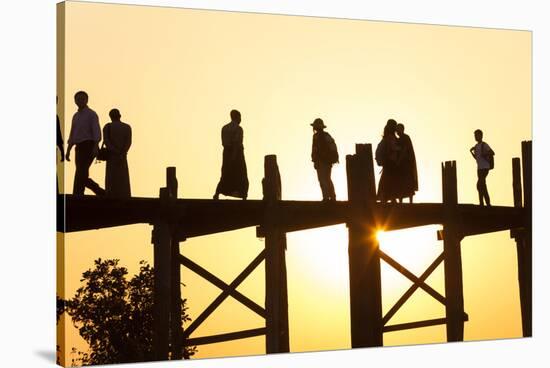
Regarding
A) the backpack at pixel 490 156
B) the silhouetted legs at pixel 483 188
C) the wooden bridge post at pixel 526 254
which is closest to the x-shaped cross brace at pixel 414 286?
the wooden bridge post at pixel 526 254

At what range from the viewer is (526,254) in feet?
66.1

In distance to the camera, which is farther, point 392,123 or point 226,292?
point 226,292

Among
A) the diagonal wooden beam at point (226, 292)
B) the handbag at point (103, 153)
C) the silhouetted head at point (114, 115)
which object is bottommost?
the diagonal wooden beam at point (226, 292)

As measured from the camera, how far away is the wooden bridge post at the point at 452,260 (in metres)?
19.9

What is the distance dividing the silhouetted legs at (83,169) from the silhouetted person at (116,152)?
183 millimetres

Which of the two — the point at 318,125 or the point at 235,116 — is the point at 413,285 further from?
the point at 235,116

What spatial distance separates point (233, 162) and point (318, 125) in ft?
3.47

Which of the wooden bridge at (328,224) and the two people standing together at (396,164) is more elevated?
the two people standing together at (396,164)

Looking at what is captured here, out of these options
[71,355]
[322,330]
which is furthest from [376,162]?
[71,355]

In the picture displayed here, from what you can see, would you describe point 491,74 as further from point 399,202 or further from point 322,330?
point 322,330

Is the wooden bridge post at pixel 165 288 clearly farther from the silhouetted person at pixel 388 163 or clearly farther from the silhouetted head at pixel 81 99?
the silhouetted person at pixel 388 163

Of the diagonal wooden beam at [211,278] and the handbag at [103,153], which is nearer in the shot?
the handbag at [103,153]

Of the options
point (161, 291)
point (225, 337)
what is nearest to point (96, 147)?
point (161, 291)

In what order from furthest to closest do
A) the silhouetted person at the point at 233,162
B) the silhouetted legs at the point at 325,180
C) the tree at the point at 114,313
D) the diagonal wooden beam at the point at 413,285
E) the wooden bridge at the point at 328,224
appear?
1. the diagonal wooden beam at the point at 413,285
2. the silhouetted legs at the point at 325,180
3. the wooden bridge at the point at 328,224
4. the silhouetted person at the point at 233,162
5. the tree at the point at 114,313
